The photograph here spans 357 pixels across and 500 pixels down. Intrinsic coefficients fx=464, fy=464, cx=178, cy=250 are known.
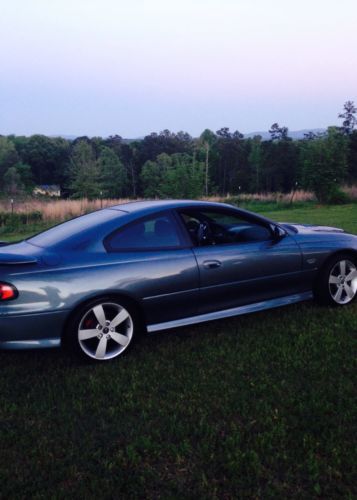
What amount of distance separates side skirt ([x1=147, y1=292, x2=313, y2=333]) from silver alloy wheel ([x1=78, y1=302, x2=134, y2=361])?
0.79 feet

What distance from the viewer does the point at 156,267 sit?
410cm

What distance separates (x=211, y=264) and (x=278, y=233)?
94 cm

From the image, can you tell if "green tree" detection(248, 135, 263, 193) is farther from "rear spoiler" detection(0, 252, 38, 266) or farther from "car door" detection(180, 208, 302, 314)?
"rear spoiler" detection(0, 252, 38, 266)

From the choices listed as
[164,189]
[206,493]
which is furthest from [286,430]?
[164,189]

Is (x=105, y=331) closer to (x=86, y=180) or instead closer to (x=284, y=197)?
(x=284, y=197)

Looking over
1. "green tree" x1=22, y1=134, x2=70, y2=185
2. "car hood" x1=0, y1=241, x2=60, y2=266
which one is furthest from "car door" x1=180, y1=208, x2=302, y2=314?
"green tree" x1=22, y1=134, x2=70, y2=185

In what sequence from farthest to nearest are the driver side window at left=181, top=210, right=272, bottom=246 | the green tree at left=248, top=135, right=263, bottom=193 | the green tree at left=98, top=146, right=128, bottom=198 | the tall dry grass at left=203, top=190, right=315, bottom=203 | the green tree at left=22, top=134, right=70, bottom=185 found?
the green tree at left=22, top=134, right=70, bottom=185, the green tree at left=248, top=135, right=263, bottom=193, the green tree at left=98, top=146, right=128, bottom=198, the tall dry grass at left=203, top=190, right=315, bottom=203, the driver side window at left=181, top=210, right=272, bottom=246

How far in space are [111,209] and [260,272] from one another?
165cm

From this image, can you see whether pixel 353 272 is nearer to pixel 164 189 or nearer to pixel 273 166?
pixel 164 189

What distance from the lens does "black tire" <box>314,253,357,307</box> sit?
503cm

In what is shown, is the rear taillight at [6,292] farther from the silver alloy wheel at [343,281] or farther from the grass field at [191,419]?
the silver alloy wheel at [343,281]

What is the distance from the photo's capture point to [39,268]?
371cm

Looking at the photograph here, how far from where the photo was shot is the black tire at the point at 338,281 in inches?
198

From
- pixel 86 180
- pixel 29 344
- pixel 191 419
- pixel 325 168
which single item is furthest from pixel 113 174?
pixel 191 419
